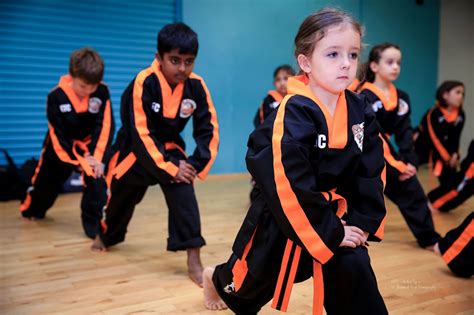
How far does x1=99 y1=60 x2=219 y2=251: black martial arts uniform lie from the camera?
2178 mm

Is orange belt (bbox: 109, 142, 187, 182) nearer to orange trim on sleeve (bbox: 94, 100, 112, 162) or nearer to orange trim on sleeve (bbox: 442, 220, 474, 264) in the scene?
orange trim on sleeve (bbox: 94, 100, 112, 162)

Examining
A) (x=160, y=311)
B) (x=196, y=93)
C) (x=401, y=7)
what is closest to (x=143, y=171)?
(x=196, y=93)

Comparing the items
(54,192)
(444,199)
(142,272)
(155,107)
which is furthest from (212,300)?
(444,199)

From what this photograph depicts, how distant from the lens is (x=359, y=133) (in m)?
1.38

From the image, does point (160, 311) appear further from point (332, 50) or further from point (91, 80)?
point (91, 80)

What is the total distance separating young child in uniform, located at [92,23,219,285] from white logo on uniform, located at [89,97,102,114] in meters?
0.82

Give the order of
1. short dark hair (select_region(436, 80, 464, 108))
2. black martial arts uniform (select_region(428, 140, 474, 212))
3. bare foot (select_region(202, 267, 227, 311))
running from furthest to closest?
short dark hair (select_region(436, 80, 464, 108))
black martial arts uniform (select_region(428, 140, 474, 212))
bare foot (select_region(202, 267, 227, 311))

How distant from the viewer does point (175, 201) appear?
7.19 ft

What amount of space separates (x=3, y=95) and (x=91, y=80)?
6.17ft

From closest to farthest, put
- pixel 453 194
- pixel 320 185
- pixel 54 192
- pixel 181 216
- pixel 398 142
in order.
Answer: pixel 320 185, pixel 181 216, pixel 398 142, pixel 54 192, pixel 453 194

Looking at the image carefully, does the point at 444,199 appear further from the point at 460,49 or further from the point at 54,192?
the point at 460,49

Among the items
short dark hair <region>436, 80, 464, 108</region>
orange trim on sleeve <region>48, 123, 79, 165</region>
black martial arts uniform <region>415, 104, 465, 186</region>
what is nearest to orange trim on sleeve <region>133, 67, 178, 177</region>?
orange trim on sleeve <region>48, 123, 79, 165</region>

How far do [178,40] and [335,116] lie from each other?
3.55ft

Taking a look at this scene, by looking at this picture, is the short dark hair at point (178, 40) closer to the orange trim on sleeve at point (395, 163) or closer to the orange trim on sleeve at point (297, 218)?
the orange trim on sleeve at point (297, 218)
